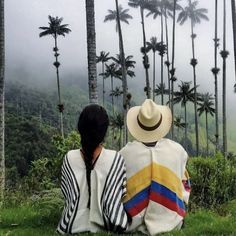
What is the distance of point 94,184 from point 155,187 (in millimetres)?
683

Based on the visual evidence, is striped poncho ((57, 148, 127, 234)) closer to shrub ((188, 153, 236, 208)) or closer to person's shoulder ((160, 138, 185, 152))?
person's shoulder ((160, 138, 185, 152))

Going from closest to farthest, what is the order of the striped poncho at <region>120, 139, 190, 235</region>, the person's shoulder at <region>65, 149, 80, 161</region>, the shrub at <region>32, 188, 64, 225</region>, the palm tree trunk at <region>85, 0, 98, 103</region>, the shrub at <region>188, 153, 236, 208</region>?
the striped poncho at <region>120, 139, 190, 235</region> → the person's shoulder at <region>65, 149, 80, 161</region> → the shrub at <region>32, 188, 64, 225</region> → the shrub at <region>188, 153, 236, 208</region> → the palm tree trunk at <region>85, 0, 98, 103</region>

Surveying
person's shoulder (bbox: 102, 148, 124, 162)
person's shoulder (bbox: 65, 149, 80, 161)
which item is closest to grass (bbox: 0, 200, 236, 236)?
person's shoulder (bbox: 65, 149, 80, 161)

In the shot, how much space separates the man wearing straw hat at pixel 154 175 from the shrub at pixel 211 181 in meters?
4.25

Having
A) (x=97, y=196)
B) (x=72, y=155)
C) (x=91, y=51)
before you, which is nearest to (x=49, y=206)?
(x=72, y=155)

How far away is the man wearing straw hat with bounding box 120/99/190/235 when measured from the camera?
5984 mm

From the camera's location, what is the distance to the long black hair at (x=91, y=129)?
5.90 m

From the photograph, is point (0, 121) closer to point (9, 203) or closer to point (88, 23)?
point (88, 23)

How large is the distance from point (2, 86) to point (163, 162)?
11.4 metres

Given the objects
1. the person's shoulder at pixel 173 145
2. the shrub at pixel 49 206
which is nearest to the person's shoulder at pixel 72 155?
the person's shoulder at pixel 173 145

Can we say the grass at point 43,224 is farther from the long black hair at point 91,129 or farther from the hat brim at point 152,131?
the hat brim at point 152,131

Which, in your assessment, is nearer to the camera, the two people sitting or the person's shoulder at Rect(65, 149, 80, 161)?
the two people sitting

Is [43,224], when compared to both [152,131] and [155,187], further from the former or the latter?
[152,131]

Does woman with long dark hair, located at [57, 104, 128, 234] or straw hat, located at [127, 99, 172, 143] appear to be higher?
straw hat, located at [127, 99, 172, 143]
